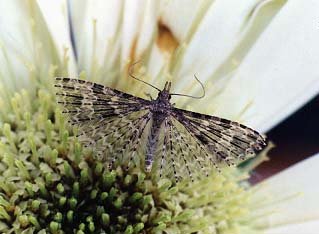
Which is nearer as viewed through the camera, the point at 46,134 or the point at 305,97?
the point at 46,134

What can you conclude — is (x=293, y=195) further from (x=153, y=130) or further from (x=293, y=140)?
(x=153, y=130)

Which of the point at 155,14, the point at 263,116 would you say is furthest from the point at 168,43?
the point at 263,116

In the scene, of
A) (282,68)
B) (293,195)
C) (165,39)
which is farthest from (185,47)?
(293,195)

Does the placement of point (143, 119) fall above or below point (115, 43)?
below

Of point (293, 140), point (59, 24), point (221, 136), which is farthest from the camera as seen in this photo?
point (293, 140)

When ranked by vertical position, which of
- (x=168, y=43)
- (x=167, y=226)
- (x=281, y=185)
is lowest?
(x=167, y=226)

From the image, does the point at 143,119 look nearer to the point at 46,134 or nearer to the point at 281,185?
the point at 46,134

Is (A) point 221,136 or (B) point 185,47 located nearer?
(A) point 221,136
